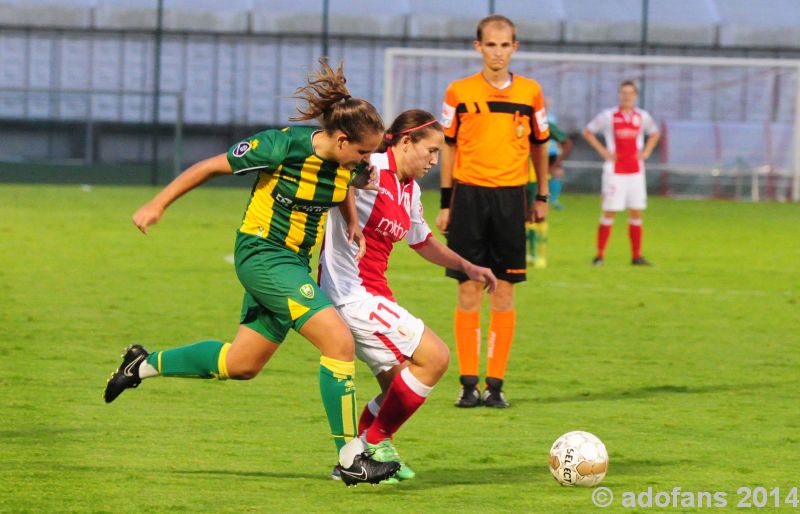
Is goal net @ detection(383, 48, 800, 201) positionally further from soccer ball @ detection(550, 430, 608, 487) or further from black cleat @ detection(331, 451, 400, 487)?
black cleat @ detection(331, 451, 400, 487)

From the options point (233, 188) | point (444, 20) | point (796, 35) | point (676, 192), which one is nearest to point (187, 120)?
point (233, 188)

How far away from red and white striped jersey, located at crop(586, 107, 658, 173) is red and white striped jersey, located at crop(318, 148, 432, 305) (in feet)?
34.0

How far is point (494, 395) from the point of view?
25.1 ft

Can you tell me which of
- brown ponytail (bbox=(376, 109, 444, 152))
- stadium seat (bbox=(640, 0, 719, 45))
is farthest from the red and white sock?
stadium seat (bbox=(640, 0, 719, 45))

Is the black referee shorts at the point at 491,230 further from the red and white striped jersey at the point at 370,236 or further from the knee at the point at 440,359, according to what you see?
the knee at the point at 440,359

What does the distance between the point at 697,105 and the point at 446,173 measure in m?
20.8

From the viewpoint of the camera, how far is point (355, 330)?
5.95 metres

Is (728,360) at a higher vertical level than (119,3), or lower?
lower

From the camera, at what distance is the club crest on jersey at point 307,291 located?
566 centimetres

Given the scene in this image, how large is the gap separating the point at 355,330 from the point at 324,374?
321 mm

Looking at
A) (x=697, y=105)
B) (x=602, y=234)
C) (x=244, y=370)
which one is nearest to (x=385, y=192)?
(x=244, y=370)

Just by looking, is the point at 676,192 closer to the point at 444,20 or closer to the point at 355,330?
the point at 444,20

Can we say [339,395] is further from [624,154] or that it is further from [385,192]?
[624,154]

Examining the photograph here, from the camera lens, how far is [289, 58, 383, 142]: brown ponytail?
565 cm
